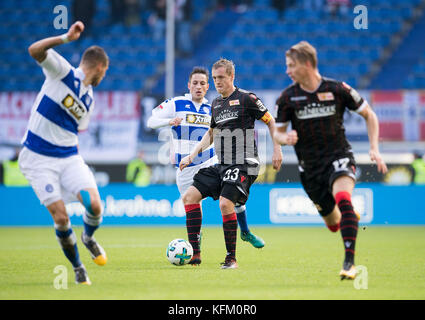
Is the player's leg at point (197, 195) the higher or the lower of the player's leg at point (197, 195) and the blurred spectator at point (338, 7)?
the lower

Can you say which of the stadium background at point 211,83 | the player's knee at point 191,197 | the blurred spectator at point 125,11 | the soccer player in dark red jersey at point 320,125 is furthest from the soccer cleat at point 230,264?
the blurred spectator at point 125,11

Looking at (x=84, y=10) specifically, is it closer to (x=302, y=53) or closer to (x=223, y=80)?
(x=223, y=80)

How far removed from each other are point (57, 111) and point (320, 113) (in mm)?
2402

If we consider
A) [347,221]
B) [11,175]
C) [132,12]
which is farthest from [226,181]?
[132,12]

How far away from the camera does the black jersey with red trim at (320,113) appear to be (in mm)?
6789

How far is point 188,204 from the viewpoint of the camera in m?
8.74

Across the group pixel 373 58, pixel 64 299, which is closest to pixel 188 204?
pixel 64 299

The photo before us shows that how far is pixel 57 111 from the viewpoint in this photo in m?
6.55

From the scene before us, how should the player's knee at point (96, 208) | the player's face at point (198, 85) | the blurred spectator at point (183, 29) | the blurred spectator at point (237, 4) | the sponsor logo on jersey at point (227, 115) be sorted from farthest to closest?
the blurred spectator at point (237, 4), the blurred spectator at point (183, 29), the player's face at point (198, 85), the sponsor logo on jersey at point (227, 115), the player's knee at point (96, 208)

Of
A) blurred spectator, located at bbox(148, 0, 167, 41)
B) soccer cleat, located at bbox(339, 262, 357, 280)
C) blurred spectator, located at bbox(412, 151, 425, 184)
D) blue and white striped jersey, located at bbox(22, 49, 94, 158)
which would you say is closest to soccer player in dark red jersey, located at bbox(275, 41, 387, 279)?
soccer cleat, located at bbox(339, 262, 357, 280)

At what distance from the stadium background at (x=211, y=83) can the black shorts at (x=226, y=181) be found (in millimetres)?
8683

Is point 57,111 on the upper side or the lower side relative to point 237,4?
lower

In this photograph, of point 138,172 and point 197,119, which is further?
point 138,172

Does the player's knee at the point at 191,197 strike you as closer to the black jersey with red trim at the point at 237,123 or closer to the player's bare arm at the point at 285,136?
the black jersey with red trim at the point at 237,123
